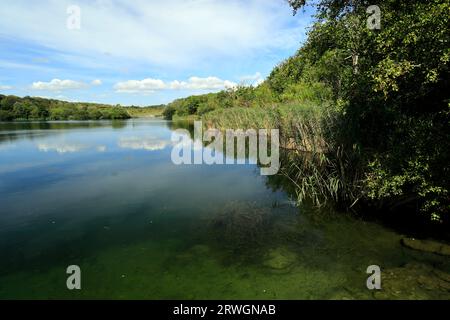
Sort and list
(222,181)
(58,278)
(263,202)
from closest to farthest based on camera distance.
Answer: (58,278)
(263,202)
(222,181)

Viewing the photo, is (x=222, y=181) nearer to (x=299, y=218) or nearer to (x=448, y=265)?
(x=299, y=218)

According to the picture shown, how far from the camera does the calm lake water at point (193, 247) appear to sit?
4355mm

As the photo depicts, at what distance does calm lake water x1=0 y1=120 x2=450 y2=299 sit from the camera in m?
4.36

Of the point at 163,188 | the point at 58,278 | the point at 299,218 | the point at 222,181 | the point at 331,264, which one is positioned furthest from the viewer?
the point at 222,181

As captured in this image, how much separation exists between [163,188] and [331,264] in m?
6.22

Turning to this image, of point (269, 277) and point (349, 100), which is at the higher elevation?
point (349, 100)

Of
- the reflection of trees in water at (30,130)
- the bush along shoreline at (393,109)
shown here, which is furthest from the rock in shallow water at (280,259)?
the reflection of trees in water at (30,130)

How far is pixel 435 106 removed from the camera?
17.7 feet

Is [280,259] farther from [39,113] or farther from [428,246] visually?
[39,113]

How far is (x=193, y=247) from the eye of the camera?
18.6 feet

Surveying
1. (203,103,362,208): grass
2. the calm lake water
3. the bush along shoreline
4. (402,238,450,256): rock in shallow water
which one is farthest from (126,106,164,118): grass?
(402,238,450,256): rock in shallow water

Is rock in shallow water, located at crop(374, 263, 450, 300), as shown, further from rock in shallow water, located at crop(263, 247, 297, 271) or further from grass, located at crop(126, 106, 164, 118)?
grass, located at crop(126, 106, 164, 118)

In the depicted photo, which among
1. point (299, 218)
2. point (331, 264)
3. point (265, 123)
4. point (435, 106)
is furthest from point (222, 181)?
point (265, 123)
